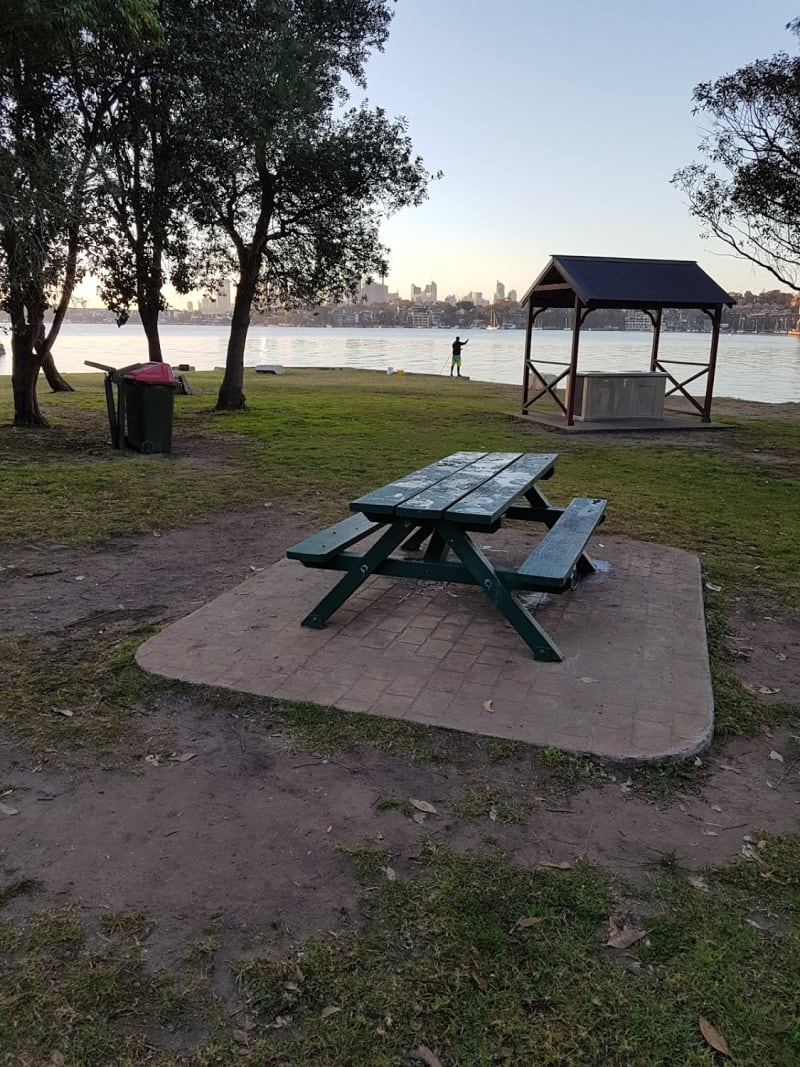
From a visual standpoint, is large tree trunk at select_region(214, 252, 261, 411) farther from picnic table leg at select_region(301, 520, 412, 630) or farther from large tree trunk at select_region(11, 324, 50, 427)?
picnic table leg at select_region(301, 520, 412, 630)

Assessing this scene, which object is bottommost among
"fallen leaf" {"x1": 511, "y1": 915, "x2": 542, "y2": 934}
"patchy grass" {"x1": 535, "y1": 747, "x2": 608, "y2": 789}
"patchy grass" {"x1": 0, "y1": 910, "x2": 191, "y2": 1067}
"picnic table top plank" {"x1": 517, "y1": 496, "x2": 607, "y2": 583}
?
"patchy grass" {"x1": 0, "y1": 910, "x2": 191, "y2": 1067}

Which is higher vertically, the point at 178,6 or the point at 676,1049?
the point at 178,6

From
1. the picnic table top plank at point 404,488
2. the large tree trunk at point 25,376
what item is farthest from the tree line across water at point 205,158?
the picnic table top plank at point 404,488

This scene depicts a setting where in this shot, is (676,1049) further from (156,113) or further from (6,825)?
(156,113)

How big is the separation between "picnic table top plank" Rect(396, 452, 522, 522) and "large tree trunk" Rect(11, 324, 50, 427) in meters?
8.58

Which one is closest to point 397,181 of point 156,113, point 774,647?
point 156,113

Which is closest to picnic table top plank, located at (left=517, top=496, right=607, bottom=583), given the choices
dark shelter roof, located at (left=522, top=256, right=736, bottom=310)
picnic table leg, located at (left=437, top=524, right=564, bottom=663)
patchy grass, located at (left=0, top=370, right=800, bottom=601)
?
picnic table leg, located at (left=437, top=524, right=564, bottom=663)

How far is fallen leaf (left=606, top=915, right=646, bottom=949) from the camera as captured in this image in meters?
2.02

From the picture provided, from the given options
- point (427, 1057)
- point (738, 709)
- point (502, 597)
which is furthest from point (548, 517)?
point (427, 1057)

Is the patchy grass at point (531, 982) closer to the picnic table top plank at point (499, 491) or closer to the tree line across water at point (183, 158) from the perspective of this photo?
the picnic table top plank at point (499, 491)

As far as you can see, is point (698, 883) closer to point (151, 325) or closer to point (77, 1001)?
point (77, 1001)

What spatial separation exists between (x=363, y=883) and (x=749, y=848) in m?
1.19

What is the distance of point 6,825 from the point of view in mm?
2496

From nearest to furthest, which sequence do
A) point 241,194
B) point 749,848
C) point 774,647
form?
point 749,848 → point 774,647 → point 241,194
